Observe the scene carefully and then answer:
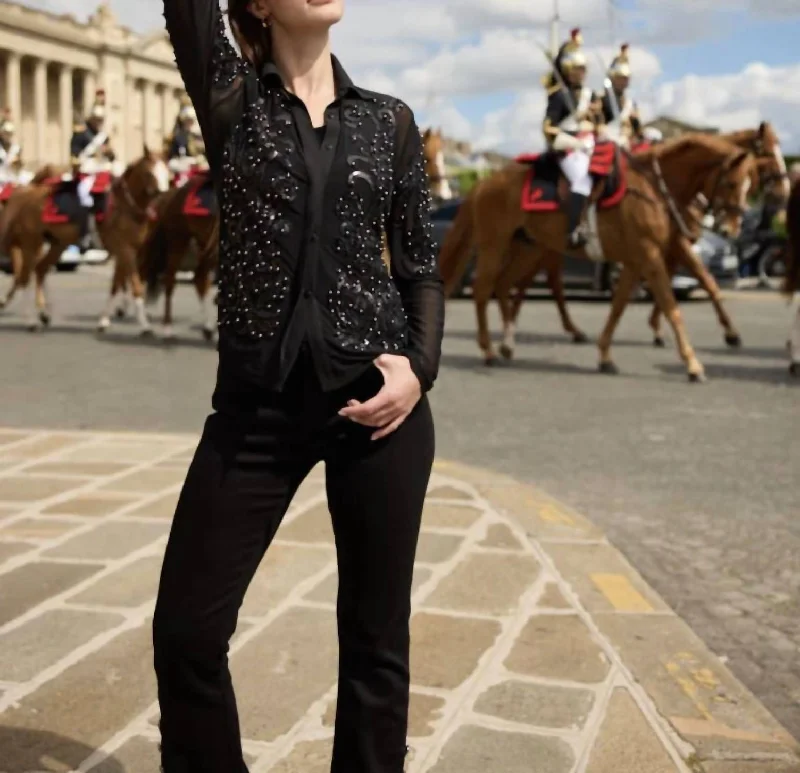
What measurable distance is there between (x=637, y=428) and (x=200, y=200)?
7085 mm

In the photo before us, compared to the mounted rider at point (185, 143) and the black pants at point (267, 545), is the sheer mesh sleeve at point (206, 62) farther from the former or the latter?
the mounted rider at point (185, 143)

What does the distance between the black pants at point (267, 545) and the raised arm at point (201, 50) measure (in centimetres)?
53

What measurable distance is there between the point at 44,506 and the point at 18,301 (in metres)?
16.2

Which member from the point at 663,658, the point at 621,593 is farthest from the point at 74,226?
the point at 663,658

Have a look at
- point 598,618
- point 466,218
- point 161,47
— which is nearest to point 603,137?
point 466,218

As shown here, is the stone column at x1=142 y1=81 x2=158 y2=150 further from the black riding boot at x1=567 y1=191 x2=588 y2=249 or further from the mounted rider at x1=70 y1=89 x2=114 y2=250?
the black riding boot at x1=567 y1=191 x2=588 y2=249

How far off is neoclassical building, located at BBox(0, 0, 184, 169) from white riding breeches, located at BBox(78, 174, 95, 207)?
63.8m

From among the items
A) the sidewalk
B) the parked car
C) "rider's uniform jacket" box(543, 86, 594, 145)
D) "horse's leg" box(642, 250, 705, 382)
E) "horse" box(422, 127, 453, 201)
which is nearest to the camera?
the sidewalk

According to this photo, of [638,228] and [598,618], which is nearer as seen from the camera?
[598,618]

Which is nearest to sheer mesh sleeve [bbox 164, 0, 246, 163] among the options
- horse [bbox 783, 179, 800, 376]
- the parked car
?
horse [bbox 783, 179, 800, 376]

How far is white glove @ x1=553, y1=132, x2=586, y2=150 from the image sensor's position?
11797 mm

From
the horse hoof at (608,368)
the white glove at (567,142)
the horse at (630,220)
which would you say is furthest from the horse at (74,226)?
the horse hoof at (608,368)

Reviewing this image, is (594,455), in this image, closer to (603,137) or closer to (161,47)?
(603,137)

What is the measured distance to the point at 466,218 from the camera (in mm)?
13266
